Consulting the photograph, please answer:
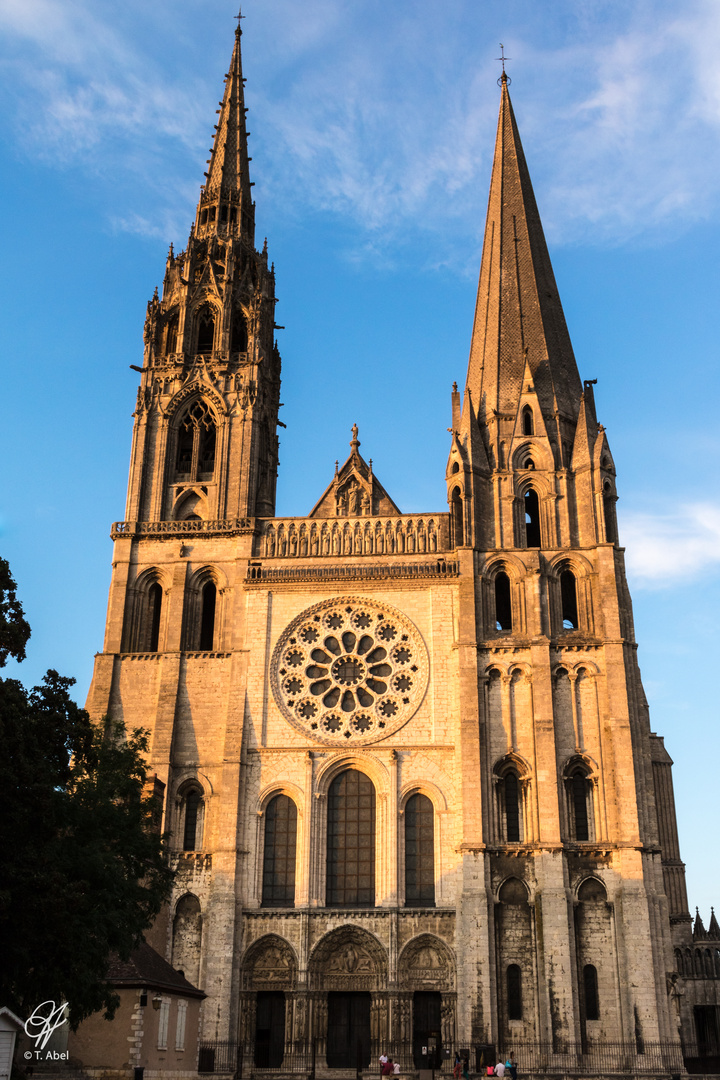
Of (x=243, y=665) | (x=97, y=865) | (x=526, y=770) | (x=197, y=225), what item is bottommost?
(x=97, y=865)

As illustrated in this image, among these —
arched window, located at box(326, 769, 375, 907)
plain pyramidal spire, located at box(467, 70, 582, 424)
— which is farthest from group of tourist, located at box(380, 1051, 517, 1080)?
plain pyramidal spire, located at box(467, 70, 582, 424)

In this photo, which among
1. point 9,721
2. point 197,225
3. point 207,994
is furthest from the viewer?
point 197,225

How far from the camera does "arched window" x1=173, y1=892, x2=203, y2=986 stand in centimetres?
3109

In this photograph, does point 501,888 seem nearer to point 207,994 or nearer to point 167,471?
point 207,994

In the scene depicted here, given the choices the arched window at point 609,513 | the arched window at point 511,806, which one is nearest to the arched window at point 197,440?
the arched window at point 609,513

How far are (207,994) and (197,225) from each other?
2863cm

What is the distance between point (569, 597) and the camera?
3584 cm

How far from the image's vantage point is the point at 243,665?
3462 cm

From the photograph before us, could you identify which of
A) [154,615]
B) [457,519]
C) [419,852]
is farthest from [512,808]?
[154,615]

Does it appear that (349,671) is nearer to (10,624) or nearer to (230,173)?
(10,624)

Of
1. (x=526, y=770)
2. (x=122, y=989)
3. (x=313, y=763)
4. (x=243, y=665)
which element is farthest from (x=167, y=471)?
(x=122, y=989)

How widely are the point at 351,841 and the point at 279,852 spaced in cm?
213

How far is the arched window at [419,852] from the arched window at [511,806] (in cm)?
215

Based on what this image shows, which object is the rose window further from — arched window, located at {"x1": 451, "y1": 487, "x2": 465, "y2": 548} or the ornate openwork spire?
the ornate openwork spire
